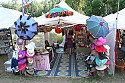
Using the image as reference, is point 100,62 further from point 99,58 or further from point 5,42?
point 5,42

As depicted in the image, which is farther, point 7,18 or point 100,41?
point 7,18

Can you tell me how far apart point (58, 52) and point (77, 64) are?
8.81 ft

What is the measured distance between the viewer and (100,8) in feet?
53.5

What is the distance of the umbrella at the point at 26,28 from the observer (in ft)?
25.5

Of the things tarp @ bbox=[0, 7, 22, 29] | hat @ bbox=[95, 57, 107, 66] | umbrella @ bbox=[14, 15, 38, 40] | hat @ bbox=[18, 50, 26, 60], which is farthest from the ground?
tarp @ bbox=[0, 7, 22, 29]

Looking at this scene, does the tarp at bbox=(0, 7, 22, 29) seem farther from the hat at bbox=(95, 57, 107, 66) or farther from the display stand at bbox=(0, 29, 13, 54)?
the hat at bbox=(95, 57, 107, 66)

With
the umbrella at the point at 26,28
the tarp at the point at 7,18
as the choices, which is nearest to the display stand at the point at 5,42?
the tarp at the point at 7,18

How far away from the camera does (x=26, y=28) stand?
779 centimetres

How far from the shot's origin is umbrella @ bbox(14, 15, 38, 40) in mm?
7777

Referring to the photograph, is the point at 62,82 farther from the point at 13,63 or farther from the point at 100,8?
the point at 100,8

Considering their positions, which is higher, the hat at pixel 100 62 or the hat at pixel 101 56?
the hat at pixel 101 56

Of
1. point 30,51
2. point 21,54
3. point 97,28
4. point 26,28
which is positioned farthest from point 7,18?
point 97,28

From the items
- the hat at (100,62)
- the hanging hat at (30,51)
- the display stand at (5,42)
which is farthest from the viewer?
the display stand at (5,42)

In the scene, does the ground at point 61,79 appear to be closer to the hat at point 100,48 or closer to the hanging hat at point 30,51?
the hanging hat at point 30,51
